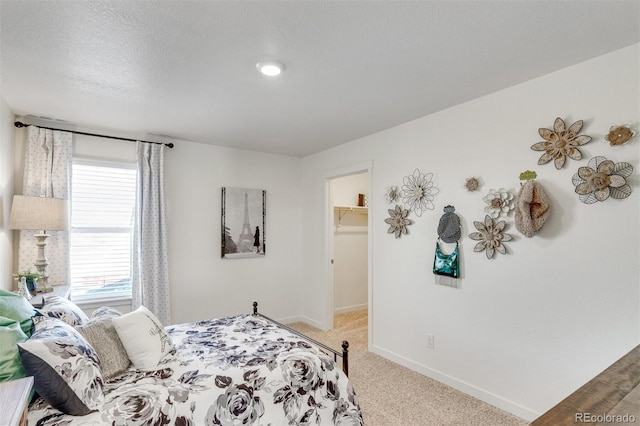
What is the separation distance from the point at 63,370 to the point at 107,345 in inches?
19.7

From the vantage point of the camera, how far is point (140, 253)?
3660mm

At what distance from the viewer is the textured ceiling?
5.34 ft

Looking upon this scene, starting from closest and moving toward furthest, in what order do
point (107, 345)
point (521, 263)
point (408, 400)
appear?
point (107, 345) < point (521, 263) < point (408, 400)

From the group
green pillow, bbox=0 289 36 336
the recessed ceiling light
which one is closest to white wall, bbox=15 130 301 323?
green pillow, bbox=0 289 36 336

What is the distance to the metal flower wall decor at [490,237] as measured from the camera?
2.55 metres

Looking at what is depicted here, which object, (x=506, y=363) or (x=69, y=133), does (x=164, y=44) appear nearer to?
(x=69, y=133)

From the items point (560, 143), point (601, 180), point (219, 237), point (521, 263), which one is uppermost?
A: point (560, 143)

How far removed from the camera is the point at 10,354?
4.39 feet

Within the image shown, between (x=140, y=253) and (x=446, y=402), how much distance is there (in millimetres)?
3386

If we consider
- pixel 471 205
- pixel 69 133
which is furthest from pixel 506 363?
pixel 69 133

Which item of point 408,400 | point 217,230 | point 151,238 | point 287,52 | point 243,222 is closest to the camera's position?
point 287,52

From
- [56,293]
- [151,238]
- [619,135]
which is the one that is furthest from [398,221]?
[56,293]

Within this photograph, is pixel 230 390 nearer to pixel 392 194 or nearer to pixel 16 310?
pixel 16 310

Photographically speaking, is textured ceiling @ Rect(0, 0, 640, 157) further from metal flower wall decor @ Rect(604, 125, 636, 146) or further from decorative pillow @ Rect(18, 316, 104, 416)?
decorative pillow @ Rect(18, 316, 104, 416)
